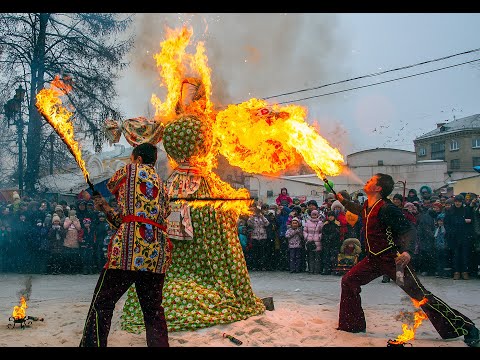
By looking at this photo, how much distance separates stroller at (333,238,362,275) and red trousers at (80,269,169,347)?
21.3 ft

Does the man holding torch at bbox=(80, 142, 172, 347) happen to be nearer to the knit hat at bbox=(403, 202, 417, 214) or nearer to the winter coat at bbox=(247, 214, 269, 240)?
the knit hat at bbox=(403, 202, 417, 214)

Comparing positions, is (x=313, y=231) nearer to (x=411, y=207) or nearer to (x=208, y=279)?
(x=411, y=207)

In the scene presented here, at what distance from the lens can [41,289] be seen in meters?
8.53

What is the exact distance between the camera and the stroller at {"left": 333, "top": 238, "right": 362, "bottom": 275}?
32.7 ft

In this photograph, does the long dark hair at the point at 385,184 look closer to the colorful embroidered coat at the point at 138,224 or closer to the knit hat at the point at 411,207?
the colorful embroidered coat at the point at 138,224

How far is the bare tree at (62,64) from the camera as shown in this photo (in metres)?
15.2

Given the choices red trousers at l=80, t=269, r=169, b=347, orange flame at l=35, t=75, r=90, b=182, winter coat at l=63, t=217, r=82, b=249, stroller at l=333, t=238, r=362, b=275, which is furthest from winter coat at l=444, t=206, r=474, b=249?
orange flame at l=35, t=75, r=90, b=182

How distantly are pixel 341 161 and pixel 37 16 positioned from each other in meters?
12.6

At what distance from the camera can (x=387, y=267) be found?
5.00m

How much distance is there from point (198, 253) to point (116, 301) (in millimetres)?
1499

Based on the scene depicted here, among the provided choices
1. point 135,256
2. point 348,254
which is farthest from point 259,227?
point 135,256

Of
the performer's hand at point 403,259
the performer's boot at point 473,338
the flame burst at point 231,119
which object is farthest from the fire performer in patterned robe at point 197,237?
the performer's boot at point 473,338
